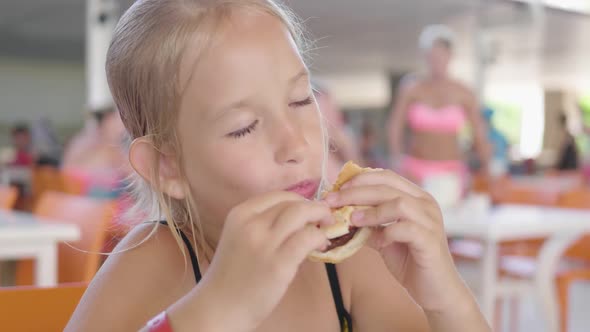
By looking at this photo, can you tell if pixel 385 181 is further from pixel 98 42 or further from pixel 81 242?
pixel 98 42

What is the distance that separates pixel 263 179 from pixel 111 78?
12.5 inches

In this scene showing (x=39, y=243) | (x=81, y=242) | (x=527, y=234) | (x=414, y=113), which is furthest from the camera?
(x=414, y=113)

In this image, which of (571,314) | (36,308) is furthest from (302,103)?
(571,314)

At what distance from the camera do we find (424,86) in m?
4.71

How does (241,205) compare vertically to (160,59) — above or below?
below

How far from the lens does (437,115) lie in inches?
182

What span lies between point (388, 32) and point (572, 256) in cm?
1004

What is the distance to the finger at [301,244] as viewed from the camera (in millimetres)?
698

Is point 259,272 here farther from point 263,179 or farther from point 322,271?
point 322,271

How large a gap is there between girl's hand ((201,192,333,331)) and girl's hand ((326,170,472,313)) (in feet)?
0.27

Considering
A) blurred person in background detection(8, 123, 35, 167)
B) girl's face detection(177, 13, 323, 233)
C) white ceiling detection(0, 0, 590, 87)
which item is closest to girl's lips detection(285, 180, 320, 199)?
girl's face detection(177, 13, 323, 233)

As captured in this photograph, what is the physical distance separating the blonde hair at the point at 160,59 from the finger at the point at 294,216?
0.27 metres

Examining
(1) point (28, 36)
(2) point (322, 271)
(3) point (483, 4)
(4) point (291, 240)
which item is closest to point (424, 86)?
(2) point (322, 271)

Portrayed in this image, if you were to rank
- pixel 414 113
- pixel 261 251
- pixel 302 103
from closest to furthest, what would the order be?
Result: pixel 261 251 → pixel 302 103 → pixel 414 113
